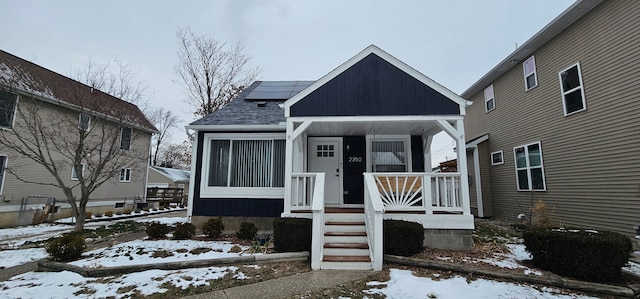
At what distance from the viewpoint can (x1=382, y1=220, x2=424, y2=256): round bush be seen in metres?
4.96

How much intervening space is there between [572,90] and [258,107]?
30.5 ft

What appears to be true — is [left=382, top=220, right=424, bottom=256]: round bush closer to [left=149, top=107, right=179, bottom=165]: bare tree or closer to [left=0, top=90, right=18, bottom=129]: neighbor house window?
[left=0, top=90, right=18, bottom=129]: neighbor house window

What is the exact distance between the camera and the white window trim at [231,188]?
7.73m

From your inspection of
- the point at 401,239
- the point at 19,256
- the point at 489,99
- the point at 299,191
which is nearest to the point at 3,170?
the point at 19,256

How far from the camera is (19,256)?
550cm

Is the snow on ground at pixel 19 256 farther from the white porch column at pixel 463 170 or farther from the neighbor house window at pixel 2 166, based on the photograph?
the white porch column at pixel 463 170

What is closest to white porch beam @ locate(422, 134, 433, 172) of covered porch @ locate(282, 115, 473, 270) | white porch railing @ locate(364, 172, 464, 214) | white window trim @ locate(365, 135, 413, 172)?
covered porch @ locate(282, 115, 473, 270)

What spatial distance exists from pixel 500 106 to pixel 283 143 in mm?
9275

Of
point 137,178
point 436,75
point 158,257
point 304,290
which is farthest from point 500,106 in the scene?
point 137,178

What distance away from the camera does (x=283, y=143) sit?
8.02 metres

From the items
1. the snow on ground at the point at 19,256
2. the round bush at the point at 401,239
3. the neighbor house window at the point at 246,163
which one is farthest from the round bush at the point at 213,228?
the round bush at the point at 401,239

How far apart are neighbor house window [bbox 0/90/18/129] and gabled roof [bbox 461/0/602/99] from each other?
17.1 m

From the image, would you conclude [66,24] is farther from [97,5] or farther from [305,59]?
[305,59]

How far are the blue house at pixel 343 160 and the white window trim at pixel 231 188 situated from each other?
0.03 metres
